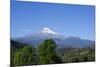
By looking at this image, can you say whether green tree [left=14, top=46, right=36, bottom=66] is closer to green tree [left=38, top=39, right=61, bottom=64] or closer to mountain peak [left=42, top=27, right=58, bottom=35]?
green tree [left=38, top=39, right=61, bottom=64]

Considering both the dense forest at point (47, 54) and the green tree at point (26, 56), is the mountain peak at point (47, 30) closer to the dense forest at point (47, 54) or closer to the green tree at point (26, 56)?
the dense forest at point (47, 54)

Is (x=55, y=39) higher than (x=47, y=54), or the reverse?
(x=55, y=39)

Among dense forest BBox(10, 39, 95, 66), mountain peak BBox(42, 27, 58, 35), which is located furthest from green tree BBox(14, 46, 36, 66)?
mountain peak BBox(42, 27, 58, 35)

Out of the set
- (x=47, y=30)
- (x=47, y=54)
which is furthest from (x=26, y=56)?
(x=47, y=30)

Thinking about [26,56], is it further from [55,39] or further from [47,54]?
[55,39]
